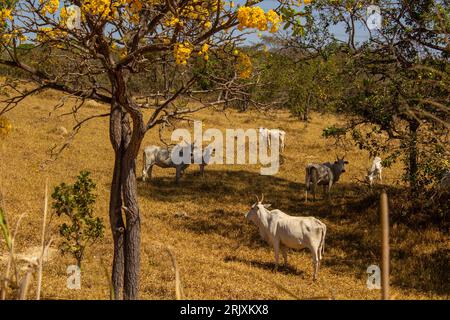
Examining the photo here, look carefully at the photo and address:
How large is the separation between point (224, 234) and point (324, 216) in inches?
171

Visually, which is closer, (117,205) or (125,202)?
(125,202)

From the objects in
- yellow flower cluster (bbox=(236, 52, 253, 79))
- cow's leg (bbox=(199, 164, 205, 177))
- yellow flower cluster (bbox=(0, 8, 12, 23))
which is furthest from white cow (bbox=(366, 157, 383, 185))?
yellow flower cluster (bbox=(0, 8, 12, 23))

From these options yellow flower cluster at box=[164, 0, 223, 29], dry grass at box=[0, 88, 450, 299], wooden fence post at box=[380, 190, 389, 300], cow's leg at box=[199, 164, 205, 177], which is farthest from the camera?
cow's leg at box=[199, 164, 205, 177]

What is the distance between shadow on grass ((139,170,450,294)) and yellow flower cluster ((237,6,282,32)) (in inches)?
297

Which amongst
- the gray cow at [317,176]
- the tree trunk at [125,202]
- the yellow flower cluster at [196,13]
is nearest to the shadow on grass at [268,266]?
the tree trunk at [125,202]

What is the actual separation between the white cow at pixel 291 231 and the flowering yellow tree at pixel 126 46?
205 inches

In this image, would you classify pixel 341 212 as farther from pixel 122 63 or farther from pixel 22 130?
pixel 22 130

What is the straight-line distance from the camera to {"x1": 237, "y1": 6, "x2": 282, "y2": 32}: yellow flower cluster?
591 centimetres

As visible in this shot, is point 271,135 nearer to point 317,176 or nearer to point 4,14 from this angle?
point 317,176

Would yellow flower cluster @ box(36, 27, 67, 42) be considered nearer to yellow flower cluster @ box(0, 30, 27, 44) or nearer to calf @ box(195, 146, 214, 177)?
yellow flower cluster @ box(0, 30, 27, 44)

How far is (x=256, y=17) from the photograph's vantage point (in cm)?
592

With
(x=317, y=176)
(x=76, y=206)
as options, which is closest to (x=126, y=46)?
(x=76, y=206)

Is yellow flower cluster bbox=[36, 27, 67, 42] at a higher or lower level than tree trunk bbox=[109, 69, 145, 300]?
higher
